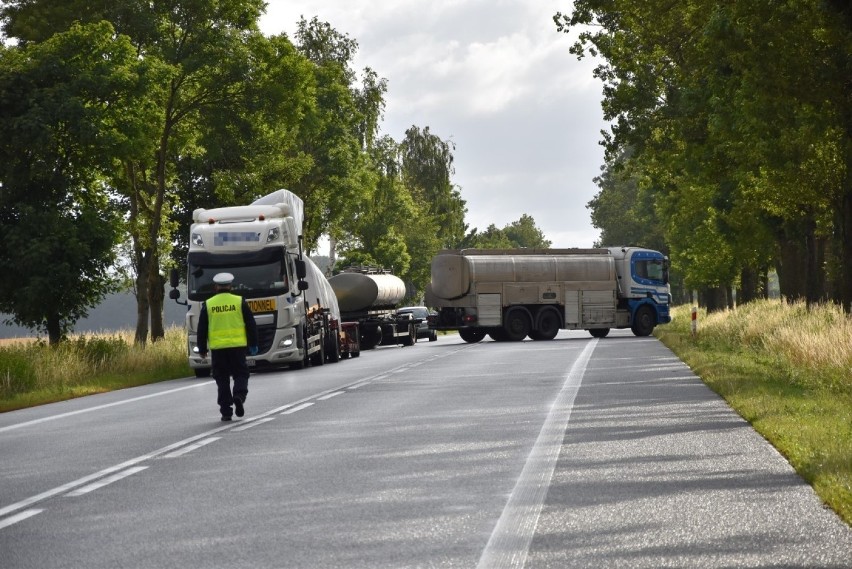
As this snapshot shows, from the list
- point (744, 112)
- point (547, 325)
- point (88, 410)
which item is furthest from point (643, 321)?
point (88, 410)

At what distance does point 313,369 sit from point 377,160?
4749cm

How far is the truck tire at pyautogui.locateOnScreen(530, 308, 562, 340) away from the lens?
4781 centimetres

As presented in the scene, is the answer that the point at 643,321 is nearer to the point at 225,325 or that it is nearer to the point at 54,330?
the point at 54,330

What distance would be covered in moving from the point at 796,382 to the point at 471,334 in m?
30.7

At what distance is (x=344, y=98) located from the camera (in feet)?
198

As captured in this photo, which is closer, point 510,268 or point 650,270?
point 510,268

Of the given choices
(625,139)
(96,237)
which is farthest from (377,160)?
(96,237)

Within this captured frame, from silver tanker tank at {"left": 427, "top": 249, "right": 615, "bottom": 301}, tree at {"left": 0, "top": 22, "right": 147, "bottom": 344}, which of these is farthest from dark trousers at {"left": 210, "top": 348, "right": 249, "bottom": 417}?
silver tanker tank at {"left": 427, "top": 249, "right": 615, "bottom": 301}

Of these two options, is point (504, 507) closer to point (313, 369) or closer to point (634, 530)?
point (634, 530)

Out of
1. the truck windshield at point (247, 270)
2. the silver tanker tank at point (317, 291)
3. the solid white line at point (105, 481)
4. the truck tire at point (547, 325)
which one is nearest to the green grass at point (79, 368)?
the truck windshield at point (247, 270)

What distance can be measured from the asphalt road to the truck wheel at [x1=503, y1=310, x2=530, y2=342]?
1154 inches

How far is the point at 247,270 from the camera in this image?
89.6 feet

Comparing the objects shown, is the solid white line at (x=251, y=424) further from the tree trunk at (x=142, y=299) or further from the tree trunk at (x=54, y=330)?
the tree trunk at (x=142, y=299)

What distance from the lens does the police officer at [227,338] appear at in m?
15.6
